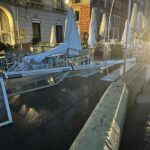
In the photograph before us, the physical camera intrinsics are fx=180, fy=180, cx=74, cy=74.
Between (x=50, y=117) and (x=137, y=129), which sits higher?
(x=50, y=117)

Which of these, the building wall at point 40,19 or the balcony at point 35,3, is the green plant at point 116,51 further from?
the balcony at point 35,3

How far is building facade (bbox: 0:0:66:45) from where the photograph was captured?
1219 cm

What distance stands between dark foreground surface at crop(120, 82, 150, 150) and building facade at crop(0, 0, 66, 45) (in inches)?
406

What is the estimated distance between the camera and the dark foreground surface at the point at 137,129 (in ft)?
10.9

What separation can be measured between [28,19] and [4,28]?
6.55 feet

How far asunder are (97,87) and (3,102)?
3.03 meters

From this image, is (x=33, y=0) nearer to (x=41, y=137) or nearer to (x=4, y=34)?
(x=4, y=34)

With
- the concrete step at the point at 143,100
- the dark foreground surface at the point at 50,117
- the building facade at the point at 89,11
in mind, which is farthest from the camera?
the building facade at the point at 89,11

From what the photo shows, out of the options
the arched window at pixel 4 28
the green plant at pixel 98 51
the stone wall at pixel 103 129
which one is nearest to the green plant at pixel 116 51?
the green plant at pixel 98 51

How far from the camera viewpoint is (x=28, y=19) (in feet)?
44.1

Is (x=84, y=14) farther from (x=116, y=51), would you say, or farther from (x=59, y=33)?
(x=116, y=51)

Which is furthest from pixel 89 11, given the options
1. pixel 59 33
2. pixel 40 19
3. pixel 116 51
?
pixel 116 51

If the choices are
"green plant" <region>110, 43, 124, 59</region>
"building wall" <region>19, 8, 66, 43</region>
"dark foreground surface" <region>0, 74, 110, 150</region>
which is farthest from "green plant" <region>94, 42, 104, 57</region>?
"dark foreground surface" <region>0, 74, 110, 150</region>

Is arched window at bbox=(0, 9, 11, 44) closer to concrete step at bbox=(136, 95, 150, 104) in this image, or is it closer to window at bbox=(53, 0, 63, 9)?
window at bbox=(53, 0, 63, 9)
